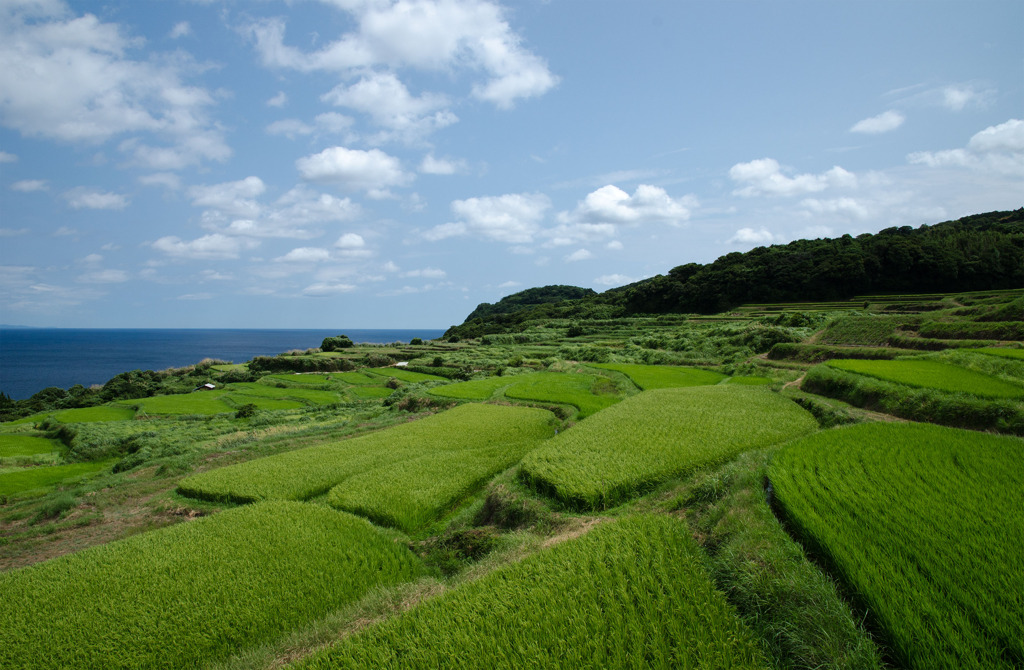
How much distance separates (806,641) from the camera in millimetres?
4105

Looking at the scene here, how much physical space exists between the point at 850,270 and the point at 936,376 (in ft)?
147

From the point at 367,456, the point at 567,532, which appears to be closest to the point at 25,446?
the point at 367,456

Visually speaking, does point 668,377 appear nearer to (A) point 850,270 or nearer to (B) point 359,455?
(B) point 359,455

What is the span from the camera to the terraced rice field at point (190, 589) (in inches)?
218

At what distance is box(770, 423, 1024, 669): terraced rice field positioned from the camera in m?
3.66

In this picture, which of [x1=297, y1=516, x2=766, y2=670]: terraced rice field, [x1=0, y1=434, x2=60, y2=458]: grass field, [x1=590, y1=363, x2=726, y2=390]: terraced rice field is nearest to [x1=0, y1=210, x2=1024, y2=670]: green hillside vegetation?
[x1=297, y1=516, x2=766, y2=670]: terraced rice field

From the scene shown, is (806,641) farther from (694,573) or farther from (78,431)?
(78,431)

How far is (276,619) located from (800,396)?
58.1ft

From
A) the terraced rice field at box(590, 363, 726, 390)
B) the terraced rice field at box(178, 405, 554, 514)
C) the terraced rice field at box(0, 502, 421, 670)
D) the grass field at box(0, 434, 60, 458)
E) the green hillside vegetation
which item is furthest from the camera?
the terraced rice field at box(590, 363, 726, 390)

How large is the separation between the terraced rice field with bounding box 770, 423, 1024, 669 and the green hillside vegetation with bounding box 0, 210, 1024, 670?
0.11 ft

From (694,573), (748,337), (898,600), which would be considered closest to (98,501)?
(694,573)

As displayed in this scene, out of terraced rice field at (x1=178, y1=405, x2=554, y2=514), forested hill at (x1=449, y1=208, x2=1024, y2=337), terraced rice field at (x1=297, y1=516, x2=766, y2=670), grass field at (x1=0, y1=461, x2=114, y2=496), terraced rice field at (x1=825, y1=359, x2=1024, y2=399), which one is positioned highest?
forested hill at (x1=449, y1=208, x2=1024, y2=337)

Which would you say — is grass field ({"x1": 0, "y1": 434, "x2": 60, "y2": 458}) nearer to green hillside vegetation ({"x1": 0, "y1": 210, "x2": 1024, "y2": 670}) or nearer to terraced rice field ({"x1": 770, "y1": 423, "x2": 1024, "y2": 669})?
green hillside vegetation ({"x1": 0, "y1": 210, "x2": 1024, "y2": 670})

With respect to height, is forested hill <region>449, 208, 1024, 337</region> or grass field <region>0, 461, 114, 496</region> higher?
forested hill <region>449, 208, 1024, 337</region>
